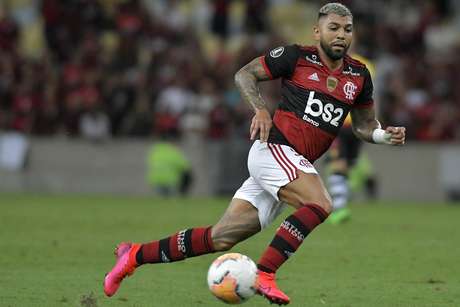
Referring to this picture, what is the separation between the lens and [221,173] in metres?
20.4

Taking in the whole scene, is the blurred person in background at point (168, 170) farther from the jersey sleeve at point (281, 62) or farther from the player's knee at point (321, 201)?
the player's knee at point (321, 201)

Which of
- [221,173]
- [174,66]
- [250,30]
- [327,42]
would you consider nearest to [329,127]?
[327,42]

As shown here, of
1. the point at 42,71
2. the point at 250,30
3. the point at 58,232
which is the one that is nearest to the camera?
the point at 58,232

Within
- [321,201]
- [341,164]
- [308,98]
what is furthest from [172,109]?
[321,201]

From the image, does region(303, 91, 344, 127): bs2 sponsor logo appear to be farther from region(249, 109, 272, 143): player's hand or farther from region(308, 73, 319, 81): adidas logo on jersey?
region(249, 109, 272, 143): player's hand

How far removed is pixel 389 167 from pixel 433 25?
5027 mm

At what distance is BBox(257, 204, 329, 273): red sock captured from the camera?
277 inches

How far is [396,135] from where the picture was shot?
747 cm

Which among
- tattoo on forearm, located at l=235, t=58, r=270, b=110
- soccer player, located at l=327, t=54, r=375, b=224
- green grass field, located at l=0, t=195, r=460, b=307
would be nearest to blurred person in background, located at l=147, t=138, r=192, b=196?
green grass field, located at l=0, t=195, r=460, b=307

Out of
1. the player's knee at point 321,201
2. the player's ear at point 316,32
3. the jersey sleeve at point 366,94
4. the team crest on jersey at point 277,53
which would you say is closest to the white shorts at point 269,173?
the player's knee at point 321,201

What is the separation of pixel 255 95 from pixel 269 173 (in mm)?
553

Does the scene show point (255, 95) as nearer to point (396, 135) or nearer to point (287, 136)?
point (287, 136)

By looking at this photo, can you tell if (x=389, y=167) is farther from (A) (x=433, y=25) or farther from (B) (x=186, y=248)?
(B) (x=186, y=248)

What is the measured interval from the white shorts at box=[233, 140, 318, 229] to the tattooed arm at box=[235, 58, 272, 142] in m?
0.20
